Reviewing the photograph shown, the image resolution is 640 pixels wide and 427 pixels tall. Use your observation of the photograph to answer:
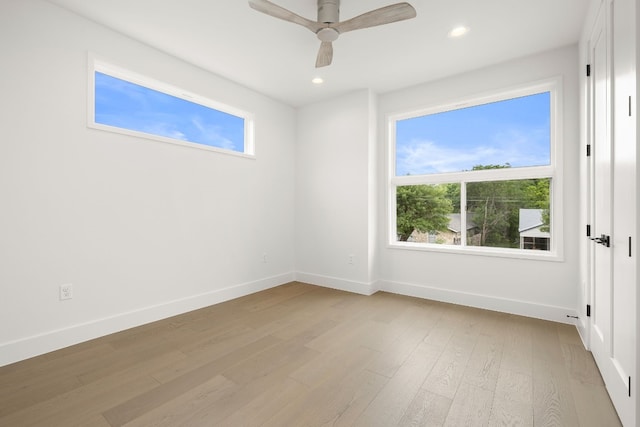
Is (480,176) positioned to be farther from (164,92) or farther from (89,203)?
(89,203)

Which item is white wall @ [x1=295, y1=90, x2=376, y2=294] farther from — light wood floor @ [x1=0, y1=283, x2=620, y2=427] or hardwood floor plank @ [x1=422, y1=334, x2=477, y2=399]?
hardwood floor plank @ [x1=422, y1=334, x2=477, y2=399]

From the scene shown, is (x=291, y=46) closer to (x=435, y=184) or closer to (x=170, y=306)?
(x=435, y=184)

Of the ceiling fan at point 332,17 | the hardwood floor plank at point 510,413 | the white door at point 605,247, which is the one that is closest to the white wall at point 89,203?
the ceiling fan at point 332,17

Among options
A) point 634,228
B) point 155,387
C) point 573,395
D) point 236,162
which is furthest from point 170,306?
point 634,228

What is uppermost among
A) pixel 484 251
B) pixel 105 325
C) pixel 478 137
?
pixel 478 137

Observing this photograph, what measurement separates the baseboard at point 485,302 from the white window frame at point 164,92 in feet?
8.74

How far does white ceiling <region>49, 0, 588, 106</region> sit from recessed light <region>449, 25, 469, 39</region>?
5 cm

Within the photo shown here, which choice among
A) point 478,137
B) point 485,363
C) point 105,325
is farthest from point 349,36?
point 105,325

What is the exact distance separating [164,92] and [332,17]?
6.57 ft

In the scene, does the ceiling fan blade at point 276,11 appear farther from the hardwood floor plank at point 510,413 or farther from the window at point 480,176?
the hardwood floor plank at point 510,413

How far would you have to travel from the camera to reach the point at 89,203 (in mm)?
2584

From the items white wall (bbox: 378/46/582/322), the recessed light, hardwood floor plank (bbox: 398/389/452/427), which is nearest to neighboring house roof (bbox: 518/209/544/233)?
white wall (bbox: 378/46/582/322)

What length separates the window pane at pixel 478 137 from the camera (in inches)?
125

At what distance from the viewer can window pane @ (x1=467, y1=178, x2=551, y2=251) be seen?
3168 millimetres
